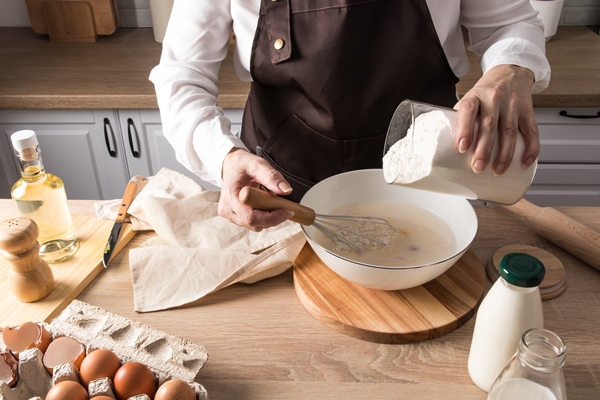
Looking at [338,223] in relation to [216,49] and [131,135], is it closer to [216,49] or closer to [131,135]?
[216,49]

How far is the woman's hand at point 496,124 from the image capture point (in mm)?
721

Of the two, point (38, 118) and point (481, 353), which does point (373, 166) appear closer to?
point (481, 353)

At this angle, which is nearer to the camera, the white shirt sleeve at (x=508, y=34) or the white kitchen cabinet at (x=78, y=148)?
the white shirt sleeve at (x=508, y=34)

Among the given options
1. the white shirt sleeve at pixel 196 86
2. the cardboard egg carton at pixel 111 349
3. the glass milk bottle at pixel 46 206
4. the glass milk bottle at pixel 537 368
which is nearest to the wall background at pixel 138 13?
the white shirt sleeve at pixel 196 86

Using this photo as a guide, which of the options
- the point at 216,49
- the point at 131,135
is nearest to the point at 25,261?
the point at 216,49

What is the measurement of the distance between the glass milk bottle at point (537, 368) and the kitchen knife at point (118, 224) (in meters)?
0.67

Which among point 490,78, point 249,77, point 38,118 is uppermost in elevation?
point 490,78

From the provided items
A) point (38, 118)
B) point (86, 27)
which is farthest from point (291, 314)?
point (86, 27)

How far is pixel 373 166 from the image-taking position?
4.13ft

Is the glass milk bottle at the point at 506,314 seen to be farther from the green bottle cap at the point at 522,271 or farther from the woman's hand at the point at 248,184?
the woman's hand at the point at 248,184

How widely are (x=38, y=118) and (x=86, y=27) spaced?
0.49 metres

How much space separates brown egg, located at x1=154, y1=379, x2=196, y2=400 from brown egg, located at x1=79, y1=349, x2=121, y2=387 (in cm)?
7

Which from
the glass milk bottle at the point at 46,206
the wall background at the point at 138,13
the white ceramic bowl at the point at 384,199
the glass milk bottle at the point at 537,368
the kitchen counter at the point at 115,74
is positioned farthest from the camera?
the wall background at the point at 138,13

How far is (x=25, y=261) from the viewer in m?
0.87
